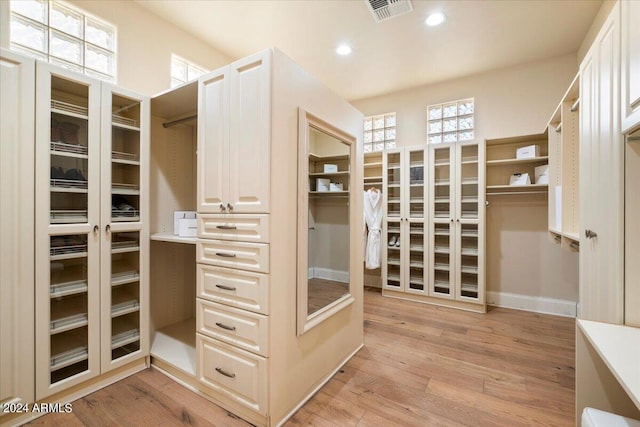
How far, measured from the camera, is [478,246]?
343 cm

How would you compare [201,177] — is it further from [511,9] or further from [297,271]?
[511,9]

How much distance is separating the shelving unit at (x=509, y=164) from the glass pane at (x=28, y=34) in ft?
14.5

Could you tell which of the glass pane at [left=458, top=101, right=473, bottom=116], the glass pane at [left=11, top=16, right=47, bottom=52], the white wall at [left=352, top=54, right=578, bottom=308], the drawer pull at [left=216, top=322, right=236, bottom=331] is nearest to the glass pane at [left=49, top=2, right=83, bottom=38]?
the glass pane at [left=11, top=16, right=47, bottom=52]

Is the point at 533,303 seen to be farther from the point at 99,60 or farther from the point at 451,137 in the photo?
the point at 99,60

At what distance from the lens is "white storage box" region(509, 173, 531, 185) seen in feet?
10.7

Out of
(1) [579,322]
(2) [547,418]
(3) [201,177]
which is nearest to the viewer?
(1) [579,322]

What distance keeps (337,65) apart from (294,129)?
93.0 inches

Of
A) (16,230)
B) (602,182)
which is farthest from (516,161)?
(16,230)

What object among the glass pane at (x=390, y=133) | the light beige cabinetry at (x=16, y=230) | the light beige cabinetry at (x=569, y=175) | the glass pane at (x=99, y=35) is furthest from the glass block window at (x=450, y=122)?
the light beige cabinetry at (x=16, y=230)

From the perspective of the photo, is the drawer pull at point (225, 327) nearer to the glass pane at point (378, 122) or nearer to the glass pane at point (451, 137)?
the glass pane at point (451, 137)

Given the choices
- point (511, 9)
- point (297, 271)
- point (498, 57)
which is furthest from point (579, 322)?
point (498, 57)

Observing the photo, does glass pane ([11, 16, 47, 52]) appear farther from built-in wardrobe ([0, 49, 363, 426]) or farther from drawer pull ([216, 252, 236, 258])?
drawer pull ([216, 252, 236, 258])

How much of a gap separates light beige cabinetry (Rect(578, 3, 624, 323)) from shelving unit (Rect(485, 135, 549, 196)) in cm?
177

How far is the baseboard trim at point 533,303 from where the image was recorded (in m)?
3.27
